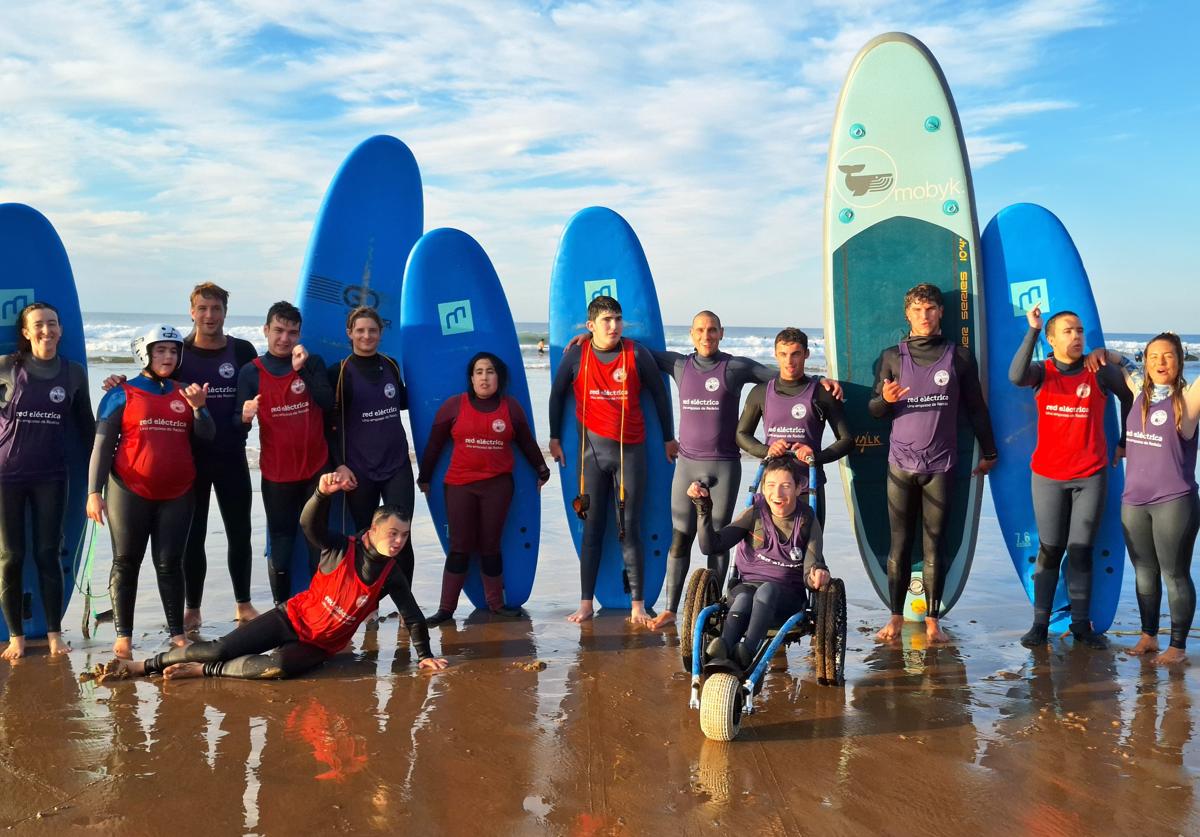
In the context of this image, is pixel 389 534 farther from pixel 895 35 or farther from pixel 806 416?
pixel 895 35

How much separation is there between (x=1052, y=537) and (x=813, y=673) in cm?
138

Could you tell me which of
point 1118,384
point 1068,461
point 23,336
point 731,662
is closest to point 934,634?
point 1068,461

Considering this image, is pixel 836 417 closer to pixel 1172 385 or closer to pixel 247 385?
pixel 1172 385

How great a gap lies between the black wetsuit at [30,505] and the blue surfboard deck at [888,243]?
380 cm

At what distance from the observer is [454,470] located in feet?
16.4

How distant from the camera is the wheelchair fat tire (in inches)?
127

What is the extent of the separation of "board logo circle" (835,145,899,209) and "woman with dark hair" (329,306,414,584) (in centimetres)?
266

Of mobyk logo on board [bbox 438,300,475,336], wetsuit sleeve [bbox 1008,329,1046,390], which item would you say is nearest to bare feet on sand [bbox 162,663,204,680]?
mobyk logo on board [bbox 438,300,475,336]

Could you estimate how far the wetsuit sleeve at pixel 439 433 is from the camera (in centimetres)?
509

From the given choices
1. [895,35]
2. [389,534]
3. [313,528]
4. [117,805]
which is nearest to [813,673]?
[389,534]

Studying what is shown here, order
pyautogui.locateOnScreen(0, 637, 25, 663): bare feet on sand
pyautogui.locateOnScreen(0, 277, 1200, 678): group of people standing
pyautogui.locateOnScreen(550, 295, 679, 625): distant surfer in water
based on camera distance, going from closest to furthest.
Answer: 1. pyautogui.locateOnScreen(0, 277, 1200, 678): group of people standing
2. pyautogui.locateOnScreen(0, 637, 25, 663): bare feet on sand
3. pyautogui.locateOnScreen(550, 295, 679, 625): distant surfer in water

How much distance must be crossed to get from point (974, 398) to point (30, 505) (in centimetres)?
432

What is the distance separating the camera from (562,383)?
5168 mm

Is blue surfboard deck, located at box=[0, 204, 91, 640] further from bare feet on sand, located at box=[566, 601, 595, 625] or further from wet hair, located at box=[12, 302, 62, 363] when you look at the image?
bare feet on sand, located at box=[566, 601, 595, 625]
